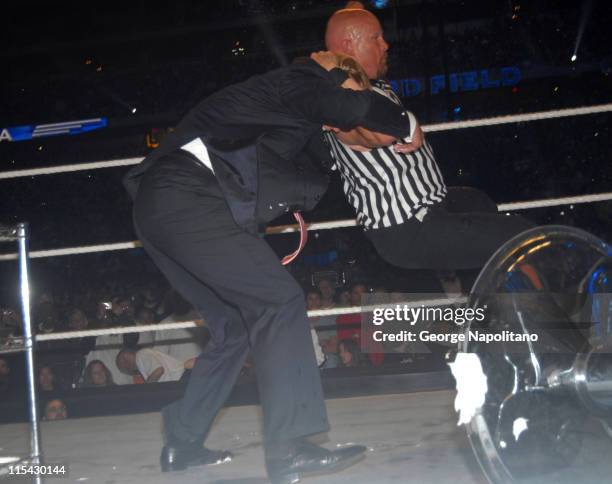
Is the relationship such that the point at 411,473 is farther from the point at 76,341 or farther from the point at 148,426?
the point at 76,341

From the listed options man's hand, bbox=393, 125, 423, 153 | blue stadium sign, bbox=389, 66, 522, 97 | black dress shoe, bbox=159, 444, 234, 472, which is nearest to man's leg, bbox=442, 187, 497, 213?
Result: man's hand, bbox=393, 125, 423, 153

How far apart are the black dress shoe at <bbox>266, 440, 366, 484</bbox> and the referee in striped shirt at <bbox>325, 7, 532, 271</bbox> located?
18.4 inches

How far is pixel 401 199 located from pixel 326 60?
33 cm

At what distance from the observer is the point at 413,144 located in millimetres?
1489

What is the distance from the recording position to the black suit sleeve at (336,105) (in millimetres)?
1336

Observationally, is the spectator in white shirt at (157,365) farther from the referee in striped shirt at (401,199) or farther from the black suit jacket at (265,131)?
the black suit jacket at (265,131)

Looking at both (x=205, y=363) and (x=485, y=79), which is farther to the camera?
(x=485, y=79)

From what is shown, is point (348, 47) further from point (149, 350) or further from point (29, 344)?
point (149, 350)

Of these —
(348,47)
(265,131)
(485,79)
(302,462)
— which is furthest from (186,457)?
(485,79)

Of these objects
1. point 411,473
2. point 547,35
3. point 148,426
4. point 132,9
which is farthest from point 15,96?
point 411,473

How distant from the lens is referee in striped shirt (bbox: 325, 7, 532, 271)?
1526 millimetres

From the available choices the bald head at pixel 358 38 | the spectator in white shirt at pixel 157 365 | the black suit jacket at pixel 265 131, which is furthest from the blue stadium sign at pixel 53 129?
the black suit jacket at pixel 265 131

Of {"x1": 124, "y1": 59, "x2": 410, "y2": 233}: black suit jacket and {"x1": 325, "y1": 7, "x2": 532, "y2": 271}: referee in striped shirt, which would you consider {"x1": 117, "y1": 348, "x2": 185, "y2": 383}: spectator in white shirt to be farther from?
{"x1": 124, "y1": 59, "x2": 410, "y2": 233}: black suit jacket

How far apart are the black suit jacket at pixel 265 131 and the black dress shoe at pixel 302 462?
1.36 ft
